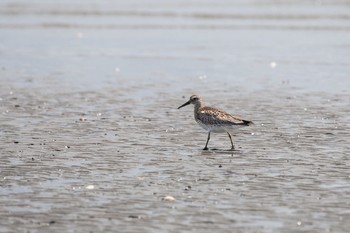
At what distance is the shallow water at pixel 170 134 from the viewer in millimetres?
12234

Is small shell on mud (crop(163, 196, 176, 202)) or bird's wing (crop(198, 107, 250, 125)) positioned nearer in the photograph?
small shell on mud (crop(163, 196, 176, 202))

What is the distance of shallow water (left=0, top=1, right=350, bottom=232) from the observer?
40.1 feet

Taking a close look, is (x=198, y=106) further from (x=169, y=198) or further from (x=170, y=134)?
(x=169, y=198)

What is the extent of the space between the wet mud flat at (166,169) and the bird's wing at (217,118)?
0.49 m

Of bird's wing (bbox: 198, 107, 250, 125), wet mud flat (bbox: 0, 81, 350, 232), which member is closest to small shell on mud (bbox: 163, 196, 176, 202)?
wet mud flat (bbox: 0, 81, 350, 232)

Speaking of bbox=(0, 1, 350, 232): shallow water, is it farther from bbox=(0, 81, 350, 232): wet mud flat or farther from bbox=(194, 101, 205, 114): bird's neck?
bbox=(194, 101, 205, 114): bird's neck

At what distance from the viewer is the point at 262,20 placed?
5559 centimetres

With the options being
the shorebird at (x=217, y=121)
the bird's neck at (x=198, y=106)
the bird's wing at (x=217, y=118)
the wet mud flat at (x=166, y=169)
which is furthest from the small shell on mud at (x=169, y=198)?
the bird's neck at (x=198, y=106)

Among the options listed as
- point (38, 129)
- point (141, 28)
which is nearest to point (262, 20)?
point (141, 28)

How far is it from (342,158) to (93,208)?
5.51m

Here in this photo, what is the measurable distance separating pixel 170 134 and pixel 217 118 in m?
1.61

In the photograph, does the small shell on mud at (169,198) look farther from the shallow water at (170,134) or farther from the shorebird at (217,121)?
the shorebird at (217,121)

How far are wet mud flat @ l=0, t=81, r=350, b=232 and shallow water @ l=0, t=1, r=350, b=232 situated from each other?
0.03 m

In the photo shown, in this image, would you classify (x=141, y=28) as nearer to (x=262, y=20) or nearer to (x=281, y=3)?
(x=262, y=20)
